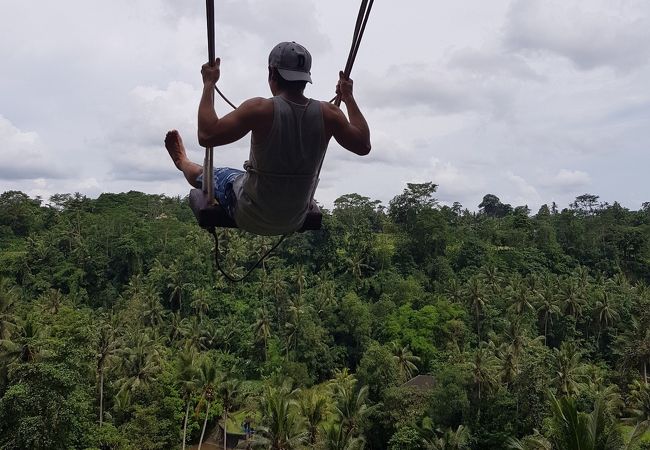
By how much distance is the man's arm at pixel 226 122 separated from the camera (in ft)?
7.87

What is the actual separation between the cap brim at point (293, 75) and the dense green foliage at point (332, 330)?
7708 millimetres

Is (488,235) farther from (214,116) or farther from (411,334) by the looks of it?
(214,116)

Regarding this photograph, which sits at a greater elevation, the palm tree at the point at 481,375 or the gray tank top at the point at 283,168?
the gray tank top at the point at 283,168

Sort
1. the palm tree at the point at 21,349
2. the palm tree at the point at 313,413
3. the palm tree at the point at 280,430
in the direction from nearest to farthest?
1. the palm tree at the point at 21,349
2. the palm tree at the point at 280,430
3. the palm tree at the point at 313,413

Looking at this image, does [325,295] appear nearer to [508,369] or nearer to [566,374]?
[508,369]

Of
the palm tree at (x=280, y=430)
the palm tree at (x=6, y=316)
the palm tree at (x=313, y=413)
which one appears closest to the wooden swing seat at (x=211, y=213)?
the palm tree at (x=280, y=430)

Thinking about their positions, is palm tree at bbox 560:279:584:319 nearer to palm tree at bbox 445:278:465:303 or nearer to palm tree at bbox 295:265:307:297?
palm tree at bbox 445:278:465:303

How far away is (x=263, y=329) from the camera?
3450 centimetres

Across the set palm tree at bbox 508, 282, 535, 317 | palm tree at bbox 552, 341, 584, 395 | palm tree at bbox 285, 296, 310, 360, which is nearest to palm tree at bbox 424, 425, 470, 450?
palm tree at bbox 552, 341, 584, 395

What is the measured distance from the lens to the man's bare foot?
11.8ft

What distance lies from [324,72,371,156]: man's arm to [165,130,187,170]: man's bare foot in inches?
50.0

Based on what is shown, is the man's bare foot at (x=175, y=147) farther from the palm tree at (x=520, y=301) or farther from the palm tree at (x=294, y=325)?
the palm tree at (x=520, y=301)

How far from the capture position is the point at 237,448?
2536cm

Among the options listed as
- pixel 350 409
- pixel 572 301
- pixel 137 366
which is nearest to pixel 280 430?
pixel 350 409
